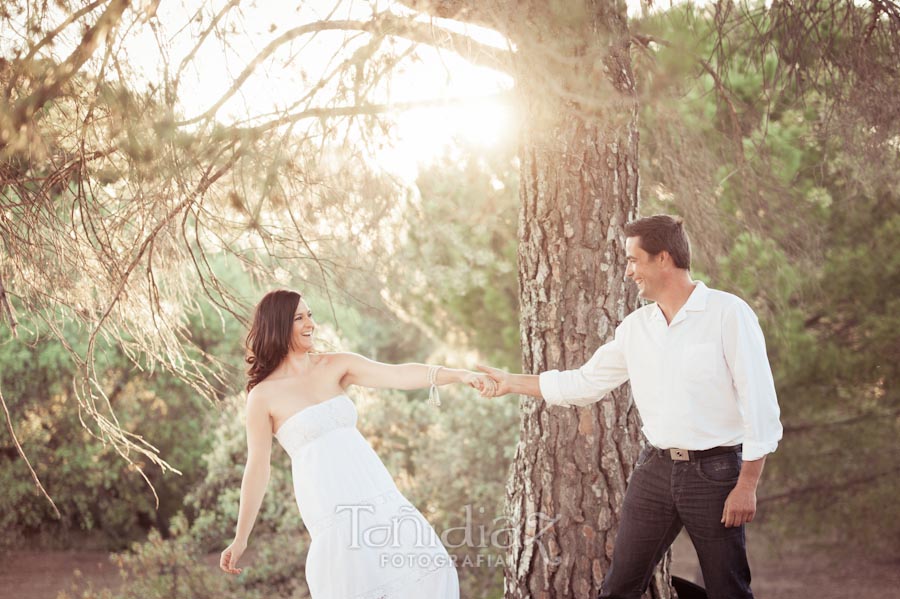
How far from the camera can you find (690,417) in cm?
285

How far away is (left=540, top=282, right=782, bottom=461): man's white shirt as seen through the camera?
8.98 ft

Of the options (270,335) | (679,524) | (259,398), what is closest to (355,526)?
(259,398)

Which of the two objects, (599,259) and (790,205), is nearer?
(599,259)

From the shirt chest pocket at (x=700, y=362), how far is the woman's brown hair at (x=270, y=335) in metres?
1.43

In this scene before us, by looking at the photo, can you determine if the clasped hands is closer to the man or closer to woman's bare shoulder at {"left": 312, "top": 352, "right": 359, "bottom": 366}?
woman's bare shoulder at {"left": 312, "top": 352, "right": 359, "bottom": 366}

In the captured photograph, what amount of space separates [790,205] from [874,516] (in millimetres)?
3748

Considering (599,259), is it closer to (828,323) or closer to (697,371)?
(697,371)

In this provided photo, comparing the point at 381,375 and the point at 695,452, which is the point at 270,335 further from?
the point at 695,452

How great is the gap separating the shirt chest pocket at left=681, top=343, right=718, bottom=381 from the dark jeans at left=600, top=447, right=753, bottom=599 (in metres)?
0.26

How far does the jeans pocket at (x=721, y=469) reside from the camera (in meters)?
2.83

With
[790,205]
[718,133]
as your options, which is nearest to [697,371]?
[790,205]

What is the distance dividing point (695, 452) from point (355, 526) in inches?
45.2

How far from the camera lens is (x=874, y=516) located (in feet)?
26.9

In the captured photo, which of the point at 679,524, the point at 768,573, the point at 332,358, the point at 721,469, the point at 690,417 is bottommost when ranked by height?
the point at 768,573
